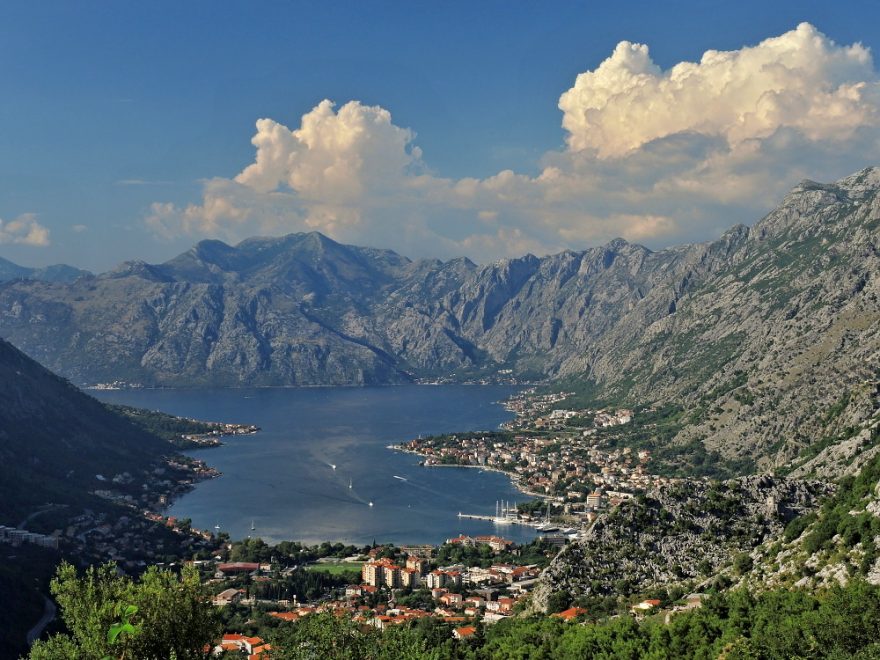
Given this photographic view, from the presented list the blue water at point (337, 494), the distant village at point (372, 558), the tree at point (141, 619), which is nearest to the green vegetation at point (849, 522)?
the distant village at point (372, 558)

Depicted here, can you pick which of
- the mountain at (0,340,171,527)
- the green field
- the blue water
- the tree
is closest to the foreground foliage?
the tree

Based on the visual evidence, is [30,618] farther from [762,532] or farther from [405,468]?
[405,468]

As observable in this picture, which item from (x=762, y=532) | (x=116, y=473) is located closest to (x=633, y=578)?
(x=762, y=532)

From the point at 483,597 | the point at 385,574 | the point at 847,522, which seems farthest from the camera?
the point at 385,574

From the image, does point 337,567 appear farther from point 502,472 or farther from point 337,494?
point 502,472

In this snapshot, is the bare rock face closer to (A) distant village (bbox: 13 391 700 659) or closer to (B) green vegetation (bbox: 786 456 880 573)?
(A) distant village (bbox: 13 391 700 659)

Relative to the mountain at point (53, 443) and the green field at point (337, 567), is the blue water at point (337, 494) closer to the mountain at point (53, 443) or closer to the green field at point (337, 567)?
the green field at point (337, 567)
